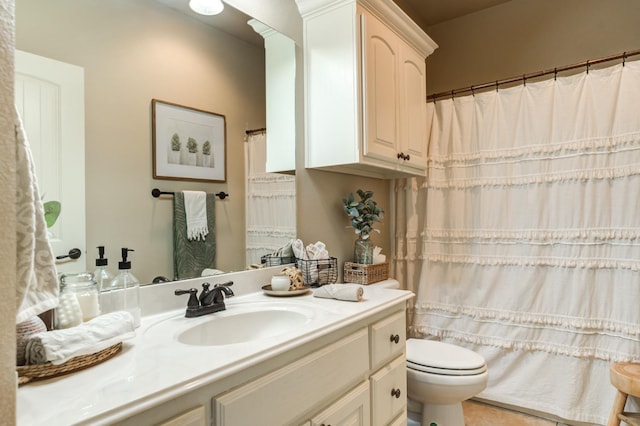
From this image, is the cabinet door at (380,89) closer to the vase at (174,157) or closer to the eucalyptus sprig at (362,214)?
the eucalyptus sprig at (362,214)

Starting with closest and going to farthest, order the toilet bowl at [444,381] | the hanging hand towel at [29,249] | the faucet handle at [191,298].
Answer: the hanging hand towel at [29,249] < the faucet handle at [191,298] < the toilet bowl at [444,381]

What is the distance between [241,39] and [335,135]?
1.89ft

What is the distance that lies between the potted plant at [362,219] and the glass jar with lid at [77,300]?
4.16 ft

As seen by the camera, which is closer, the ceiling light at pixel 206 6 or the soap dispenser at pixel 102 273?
the soap dispenser at pixel 102 273

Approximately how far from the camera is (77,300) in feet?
3.09

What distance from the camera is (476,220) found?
2283 millimetres

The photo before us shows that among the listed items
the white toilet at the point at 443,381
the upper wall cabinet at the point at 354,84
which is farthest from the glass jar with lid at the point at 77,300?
the white toilet at the point at 443,381

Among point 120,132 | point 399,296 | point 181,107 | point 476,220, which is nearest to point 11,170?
point 120,132

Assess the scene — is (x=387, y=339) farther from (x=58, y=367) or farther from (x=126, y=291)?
(x=58, y=367)

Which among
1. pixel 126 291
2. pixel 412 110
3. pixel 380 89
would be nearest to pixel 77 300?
pixel 126 291

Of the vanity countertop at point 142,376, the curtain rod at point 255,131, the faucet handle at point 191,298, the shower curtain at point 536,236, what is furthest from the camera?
the shower curtain at point 536,236

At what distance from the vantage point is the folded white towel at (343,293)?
1.40 meters

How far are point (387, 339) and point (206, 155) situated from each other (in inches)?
38.9

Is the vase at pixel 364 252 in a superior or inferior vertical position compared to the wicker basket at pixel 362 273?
superior
